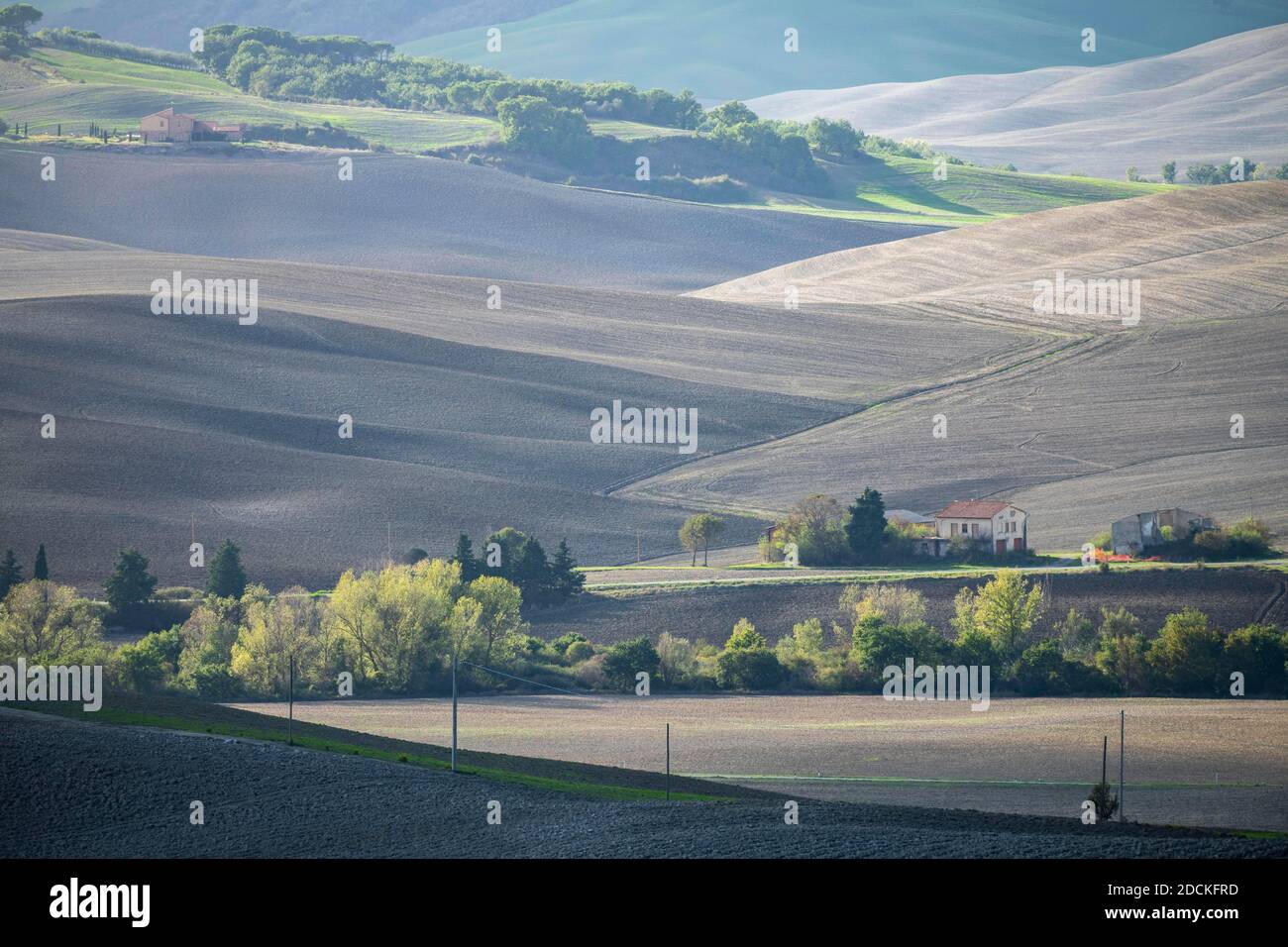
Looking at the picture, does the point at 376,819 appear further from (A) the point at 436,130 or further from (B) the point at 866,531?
(A) the point at 436,130

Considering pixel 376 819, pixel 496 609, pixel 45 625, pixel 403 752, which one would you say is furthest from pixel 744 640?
pixel 376 819

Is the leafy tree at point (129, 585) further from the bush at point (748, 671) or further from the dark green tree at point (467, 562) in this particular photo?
the bush at point (748, 671)

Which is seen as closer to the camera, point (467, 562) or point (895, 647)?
point (895, 647)

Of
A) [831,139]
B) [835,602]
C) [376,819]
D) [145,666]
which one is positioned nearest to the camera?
[376,819]

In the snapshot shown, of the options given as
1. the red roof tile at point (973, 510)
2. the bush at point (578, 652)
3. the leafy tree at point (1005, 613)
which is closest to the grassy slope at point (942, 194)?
the red roof tile at point (973, 510)

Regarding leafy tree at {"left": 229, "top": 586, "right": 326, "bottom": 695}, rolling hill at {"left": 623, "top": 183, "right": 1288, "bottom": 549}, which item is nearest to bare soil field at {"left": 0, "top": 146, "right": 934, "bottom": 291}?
rolling hill at {"left": 623, "top": 183, "right": 1288, "bottom": 549}

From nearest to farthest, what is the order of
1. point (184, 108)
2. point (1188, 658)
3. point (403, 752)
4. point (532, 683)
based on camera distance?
point (403, 752)
point (1188, 658)
point (532, 683)
point (184, 108)

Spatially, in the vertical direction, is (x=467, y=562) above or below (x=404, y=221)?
below
